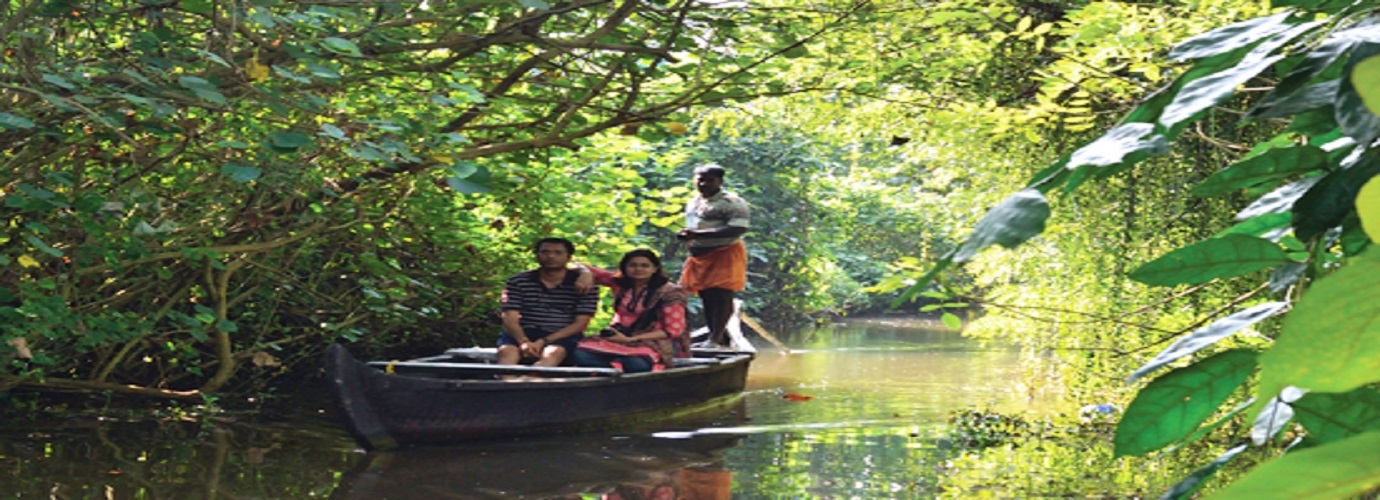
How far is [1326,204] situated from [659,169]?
9972mm

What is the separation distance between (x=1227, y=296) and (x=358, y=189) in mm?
4585

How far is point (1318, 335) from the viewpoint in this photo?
384 millimetres

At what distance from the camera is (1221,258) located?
29.3 inches

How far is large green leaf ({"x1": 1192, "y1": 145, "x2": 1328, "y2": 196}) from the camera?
0.74m

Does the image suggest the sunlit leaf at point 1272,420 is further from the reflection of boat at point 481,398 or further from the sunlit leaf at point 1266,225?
the reflection of boat at point 481,398

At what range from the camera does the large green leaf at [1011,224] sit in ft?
1.81

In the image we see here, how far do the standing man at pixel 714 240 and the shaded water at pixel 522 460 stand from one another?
1.22m

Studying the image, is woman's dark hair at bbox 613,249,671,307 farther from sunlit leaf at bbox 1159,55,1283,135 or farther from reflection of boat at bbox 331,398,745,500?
sunlit leaf at bbox 1159,55,1283,135

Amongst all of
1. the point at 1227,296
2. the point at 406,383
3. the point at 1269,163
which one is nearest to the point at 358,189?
the point at 406,383

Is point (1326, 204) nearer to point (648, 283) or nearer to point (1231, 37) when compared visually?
point (1231, 37)

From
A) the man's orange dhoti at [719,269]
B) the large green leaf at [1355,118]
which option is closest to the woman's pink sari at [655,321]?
the man's orange dhoti at [719,269]

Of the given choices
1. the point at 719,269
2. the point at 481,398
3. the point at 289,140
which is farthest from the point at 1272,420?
the point at 719,269

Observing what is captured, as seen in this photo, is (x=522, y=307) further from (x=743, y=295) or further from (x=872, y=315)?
(x=872, y=315)

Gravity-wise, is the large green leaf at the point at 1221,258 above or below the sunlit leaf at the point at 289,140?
below
